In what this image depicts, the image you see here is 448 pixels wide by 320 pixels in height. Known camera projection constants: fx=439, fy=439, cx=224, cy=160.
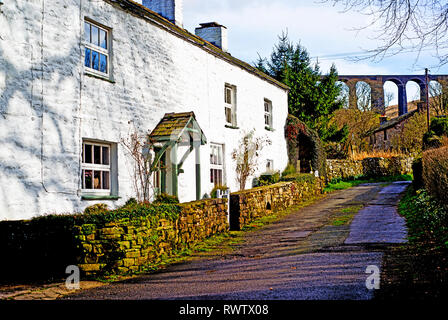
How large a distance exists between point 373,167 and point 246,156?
17179mm

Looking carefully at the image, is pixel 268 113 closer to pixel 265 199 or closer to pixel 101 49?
pixel 265 199

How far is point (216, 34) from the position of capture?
790 inches

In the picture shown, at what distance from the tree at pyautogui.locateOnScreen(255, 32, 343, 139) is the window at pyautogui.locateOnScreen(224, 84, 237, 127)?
414 inches

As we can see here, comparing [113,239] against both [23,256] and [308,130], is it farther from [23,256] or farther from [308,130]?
[308,130]

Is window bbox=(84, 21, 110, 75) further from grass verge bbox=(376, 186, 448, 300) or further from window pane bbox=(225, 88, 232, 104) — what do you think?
grass verge bbox=(376, 186, 448, 300)

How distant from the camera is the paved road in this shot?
5453 millimetres

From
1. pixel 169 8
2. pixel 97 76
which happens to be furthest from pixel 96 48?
pixel 169 8

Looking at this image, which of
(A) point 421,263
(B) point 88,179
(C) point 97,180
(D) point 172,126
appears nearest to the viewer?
(A) point 421,263

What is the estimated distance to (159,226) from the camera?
8523mm

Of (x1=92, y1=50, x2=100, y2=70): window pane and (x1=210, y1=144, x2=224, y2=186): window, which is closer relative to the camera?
(x1=92, y1=50, x2=100, y2=70): window pane

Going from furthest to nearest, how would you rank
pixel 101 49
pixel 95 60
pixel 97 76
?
pixel 101 49, pixel 95 60, pixel 97 76

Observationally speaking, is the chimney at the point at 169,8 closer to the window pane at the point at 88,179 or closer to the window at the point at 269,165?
the window pane at the point at 88,179

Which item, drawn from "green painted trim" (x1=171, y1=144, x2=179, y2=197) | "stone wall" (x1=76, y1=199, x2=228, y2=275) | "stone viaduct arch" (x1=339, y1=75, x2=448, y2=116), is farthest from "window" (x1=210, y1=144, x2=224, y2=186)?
"stone viaduct arch" (x1=339, y1=75, x2=448, y2=116)
